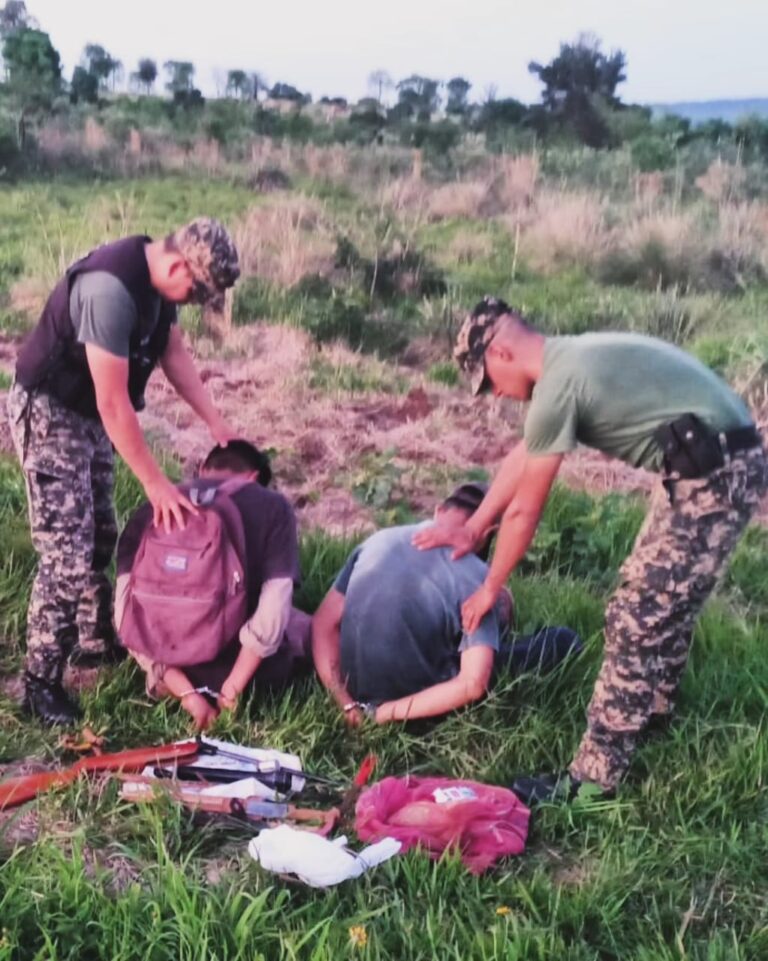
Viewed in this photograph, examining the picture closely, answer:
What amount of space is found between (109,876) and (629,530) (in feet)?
9.26

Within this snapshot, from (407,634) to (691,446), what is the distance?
3.29 feet

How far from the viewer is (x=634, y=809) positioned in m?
3.04

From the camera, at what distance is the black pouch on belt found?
2.87 meters

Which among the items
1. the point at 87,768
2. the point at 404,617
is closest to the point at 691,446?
the point at 404,617

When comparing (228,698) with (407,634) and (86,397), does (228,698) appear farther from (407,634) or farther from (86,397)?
(86,397)

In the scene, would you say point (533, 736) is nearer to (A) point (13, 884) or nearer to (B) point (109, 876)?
(B) point (109, 876)

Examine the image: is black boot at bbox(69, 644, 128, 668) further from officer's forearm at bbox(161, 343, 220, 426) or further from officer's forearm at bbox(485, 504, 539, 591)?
officer's forearm at bbox(485, 504, 539, 591)

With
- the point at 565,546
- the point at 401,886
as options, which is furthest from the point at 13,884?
the point at 565,546

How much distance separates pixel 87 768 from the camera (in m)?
3.08

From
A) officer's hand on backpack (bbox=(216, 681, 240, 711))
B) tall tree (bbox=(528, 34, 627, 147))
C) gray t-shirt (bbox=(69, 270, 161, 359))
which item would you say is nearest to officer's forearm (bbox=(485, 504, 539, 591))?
officer's hand on backpack (bbox=(216, 681, 240, 711))

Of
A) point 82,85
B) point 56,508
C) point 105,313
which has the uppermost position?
point 82,85

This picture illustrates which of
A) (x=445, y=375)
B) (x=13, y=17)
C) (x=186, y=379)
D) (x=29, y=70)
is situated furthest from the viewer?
(x=29, y=70)

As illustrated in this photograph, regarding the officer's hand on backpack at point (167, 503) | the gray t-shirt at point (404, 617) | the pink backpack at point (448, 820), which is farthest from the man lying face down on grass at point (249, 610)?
the pink backpack at point (448, 820)

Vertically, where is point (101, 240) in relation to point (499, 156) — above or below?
below
